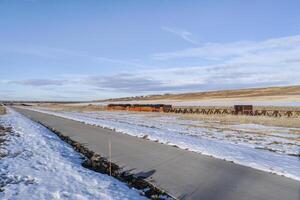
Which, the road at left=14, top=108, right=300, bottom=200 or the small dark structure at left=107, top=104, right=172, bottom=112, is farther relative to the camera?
the small dark structure at left=107, top=104, right=172, bottom=112

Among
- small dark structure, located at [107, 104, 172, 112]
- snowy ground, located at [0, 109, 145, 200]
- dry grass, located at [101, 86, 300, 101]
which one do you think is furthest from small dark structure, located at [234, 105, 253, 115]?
snowy ground, located at [0, 109, 145, 200]

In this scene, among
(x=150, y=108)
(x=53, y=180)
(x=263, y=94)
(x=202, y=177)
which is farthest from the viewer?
(x=263, y=94)

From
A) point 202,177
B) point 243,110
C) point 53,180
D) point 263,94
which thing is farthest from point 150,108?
point 53,180

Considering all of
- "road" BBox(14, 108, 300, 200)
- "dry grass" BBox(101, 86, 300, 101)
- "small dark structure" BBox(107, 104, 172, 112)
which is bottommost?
"road" BBox(14, 108, 300, 200)

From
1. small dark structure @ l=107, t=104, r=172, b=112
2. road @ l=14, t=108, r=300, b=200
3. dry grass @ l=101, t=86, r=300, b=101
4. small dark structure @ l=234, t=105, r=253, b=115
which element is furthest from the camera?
dry grass @ l=101, t=86, r=300, b=101

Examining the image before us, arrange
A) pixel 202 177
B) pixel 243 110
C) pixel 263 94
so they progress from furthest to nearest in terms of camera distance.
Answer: pixel 263 94 < pixel 243 110 < pixel 202 177

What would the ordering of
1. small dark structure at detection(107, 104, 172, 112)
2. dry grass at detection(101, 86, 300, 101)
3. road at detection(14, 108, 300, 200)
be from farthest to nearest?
dry grass at detection(101, 86, 300, 101) → small dark structure at detection(107, 104, 172, 112) → road at detection(14, 108, 300, 200)

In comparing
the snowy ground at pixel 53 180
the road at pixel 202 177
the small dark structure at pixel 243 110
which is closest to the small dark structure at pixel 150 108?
the small dark structure at pixel 243 110

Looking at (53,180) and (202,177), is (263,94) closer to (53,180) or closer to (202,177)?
(202,177)

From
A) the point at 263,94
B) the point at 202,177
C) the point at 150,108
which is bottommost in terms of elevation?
the point at 202,177

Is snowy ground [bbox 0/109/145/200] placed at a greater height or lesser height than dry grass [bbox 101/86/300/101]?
lesser

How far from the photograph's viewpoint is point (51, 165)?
11844mm

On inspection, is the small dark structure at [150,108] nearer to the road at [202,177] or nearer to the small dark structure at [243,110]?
the small dark structure at [243,110]

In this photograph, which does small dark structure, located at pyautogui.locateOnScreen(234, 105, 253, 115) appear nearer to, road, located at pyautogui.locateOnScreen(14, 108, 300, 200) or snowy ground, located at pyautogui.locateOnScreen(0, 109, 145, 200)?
road, located at pyautogui.locateOnScreen(14, 108, 300, 200)
